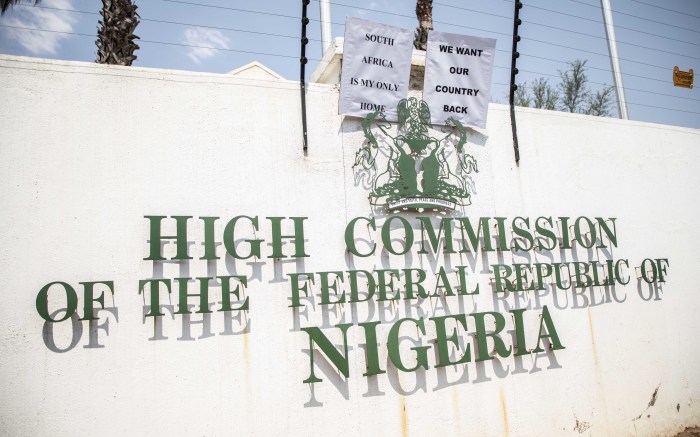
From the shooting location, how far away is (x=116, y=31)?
8523 millimetres

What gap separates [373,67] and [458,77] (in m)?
0.98

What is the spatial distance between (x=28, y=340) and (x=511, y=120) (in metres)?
5.00

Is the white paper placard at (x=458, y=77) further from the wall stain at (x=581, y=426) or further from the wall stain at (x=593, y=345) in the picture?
the wall stain at (x=581, y=426)

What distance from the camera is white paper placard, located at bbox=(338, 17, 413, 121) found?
4.45 meters

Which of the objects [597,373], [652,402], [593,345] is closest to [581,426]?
[597,373]

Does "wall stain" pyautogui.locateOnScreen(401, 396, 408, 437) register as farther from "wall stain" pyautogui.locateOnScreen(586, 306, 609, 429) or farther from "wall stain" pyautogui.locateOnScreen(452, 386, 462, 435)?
"wall stain" pyautogui.locateOnScreen(586, 306, 609, 429)

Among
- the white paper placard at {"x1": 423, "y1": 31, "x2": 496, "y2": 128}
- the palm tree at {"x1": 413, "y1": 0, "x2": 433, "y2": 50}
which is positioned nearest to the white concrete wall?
the white paper placard at {"x1": 423, "y1": 31, "x2": 496, "y2": 128}

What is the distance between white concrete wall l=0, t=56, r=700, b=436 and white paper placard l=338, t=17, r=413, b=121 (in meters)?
0.24

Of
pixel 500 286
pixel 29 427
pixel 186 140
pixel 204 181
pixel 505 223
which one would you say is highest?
pixel 186 140

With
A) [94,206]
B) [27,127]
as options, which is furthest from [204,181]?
[27,127]

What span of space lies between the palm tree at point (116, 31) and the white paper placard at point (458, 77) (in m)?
6.51

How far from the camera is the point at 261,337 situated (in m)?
3.88

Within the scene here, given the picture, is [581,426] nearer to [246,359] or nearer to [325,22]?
[246,359]

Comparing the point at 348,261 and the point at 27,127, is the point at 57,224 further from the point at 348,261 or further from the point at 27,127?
the point at 348,261
